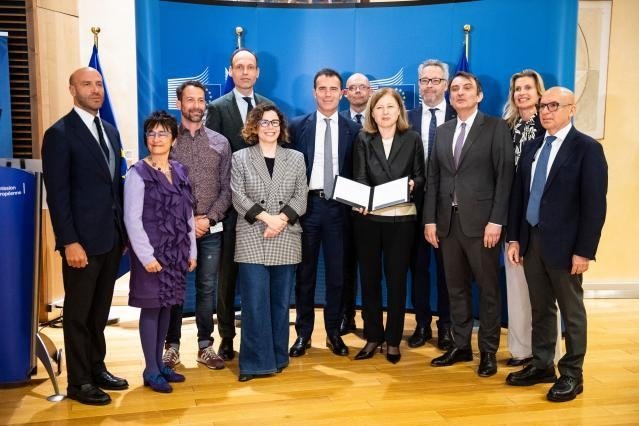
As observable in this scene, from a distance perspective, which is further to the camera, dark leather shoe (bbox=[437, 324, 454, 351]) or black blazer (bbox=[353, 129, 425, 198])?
dark leather shoe (bbox=[437, 324, 454, 351])

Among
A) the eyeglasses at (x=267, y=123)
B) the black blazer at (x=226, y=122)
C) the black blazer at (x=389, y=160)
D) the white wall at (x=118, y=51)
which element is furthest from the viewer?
the white wall at (x=118, y=51)

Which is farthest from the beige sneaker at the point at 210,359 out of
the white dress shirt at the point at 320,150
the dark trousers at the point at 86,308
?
the white dress shirt at the point at 320,150

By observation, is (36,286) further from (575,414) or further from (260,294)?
(575,414)

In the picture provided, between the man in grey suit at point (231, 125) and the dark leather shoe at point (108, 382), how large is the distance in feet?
2.38

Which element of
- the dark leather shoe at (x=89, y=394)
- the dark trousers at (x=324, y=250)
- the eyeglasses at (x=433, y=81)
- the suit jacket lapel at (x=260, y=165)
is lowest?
the dark leather shoe at (x=89, y=394)

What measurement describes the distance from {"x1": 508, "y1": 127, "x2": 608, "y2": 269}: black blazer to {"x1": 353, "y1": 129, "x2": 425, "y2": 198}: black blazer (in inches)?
32.8

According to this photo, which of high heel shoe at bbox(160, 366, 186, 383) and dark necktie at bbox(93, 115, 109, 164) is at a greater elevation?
dark necktie at bbox(93, 115, 109, 164)

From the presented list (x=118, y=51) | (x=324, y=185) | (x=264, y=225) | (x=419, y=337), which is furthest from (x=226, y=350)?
(x=118, y=51)

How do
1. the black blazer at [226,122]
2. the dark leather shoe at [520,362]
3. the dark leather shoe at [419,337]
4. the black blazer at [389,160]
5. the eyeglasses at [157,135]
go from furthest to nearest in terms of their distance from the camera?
the dark leather shoe at [419,337], the black blazer at [226,122], the dark leather shoe at [520,362], the black blazer at [389,160], the eyeglasses at [157,135]

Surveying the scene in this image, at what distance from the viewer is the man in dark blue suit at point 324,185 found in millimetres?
4086

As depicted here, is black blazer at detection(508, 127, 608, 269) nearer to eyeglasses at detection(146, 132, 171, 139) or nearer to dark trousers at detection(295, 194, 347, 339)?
dark trousers at detection(295, 194, 347, 339)

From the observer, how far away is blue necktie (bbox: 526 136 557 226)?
348 centimetres

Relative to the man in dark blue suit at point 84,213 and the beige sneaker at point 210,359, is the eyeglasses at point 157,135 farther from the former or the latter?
the beige sneaker at point 210,359

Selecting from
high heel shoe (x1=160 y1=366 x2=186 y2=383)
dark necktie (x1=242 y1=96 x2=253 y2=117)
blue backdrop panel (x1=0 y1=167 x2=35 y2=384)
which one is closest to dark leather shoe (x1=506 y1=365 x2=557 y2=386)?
high heel shoe (x1=160 y1=366 x2=186 y2=383)
